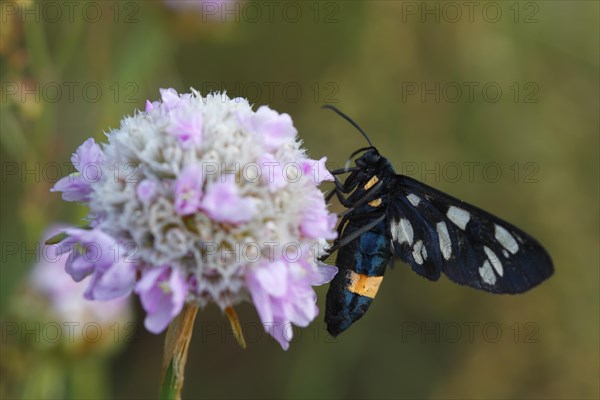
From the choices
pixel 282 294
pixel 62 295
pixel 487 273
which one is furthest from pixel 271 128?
pixel 62 295

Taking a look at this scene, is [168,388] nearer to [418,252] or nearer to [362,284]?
[362,284]

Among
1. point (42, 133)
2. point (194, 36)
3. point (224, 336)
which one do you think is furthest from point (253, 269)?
point (224, 336)

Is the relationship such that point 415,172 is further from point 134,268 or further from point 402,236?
point 134,268

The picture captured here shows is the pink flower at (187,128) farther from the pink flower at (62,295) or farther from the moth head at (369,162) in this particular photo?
the pink flower at (62,295)

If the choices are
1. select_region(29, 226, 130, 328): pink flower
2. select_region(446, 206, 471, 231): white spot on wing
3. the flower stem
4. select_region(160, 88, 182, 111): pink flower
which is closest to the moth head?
select_region(446, 206, 471, 231): white spot on wing

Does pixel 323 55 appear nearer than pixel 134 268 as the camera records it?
No

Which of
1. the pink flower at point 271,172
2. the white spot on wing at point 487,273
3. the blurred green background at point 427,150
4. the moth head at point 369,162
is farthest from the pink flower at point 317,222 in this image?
the blurred green background at point 427,150
